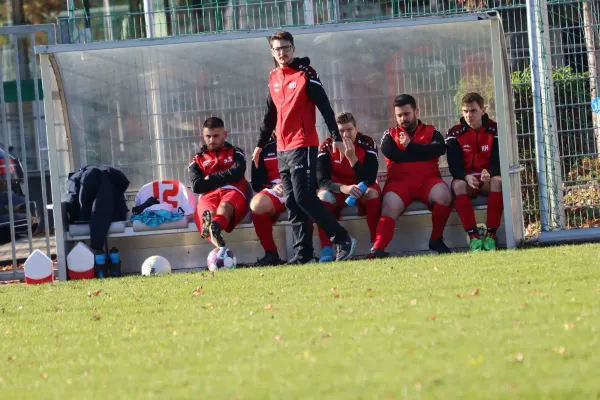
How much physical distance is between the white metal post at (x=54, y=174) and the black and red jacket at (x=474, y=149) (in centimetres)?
388

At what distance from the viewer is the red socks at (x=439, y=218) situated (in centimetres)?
1069

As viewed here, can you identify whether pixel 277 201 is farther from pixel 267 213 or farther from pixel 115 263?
pixel 115 263

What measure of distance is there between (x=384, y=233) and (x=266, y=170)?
148cm

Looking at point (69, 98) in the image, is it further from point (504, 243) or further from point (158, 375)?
point (158, 375)

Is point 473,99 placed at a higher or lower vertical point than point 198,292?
higher

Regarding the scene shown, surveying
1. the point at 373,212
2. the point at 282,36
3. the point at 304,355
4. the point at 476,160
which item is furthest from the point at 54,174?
the point at 304,355

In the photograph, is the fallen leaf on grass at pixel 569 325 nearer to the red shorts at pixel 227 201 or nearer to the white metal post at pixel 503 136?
the white metal post at pixel 503 136

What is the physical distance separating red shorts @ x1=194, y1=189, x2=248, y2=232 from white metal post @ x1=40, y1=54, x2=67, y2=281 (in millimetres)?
1352

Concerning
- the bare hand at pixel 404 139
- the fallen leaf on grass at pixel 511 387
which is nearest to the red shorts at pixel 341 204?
the bare hand at pixel 404 139

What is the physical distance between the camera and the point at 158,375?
5.25 metres

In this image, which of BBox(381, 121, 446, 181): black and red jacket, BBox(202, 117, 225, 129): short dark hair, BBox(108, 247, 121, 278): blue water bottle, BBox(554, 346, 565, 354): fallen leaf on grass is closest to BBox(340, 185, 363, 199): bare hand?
BBox(381, 121, 446, 181): black and red jacket

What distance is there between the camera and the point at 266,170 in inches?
446

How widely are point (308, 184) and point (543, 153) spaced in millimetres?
2813

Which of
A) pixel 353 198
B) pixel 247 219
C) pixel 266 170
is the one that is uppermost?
pixel 266 170
